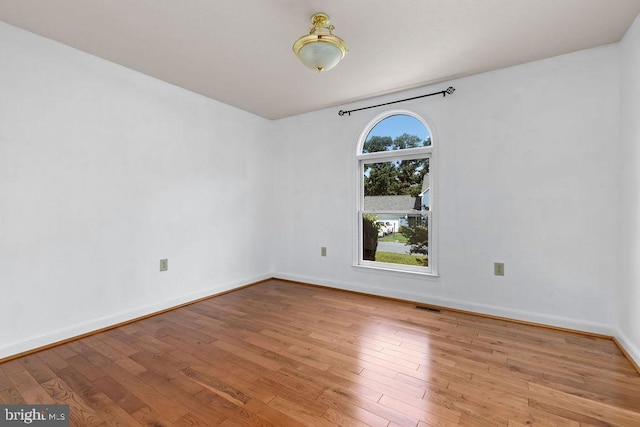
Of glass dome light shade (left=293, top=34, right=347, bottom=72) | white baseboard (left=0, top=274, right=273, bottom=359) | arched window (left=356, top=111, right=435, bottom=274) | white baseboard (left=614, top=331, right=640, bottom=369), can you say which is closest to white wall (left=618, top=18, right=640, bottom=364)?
white baseboard (left=614, top=331, right=640, bottom=369)

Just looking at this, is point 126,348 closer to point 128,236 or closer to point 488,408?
point 128,236

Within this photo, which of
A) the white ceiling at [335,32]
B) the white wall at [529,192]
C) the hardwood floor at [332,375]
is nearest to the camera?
the hardwood floor at [332,375]

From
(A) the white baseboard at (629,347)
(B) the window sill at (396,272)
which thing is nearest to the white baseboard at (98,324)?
(B) the window sill at (396,272)

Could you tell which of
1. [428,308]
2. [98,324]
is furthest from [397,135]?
[98,324]

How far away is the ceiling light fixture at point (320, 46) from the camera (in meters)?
1.85

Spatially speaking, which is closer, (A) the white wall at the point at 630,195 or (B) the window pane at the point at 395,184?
(A) the white wall at the point at 630,195

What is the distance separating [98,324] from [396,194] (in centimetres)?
330

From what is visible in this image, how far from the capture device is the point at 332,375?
1.87m

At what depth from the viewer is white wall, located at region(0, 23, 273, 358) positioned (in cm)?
215

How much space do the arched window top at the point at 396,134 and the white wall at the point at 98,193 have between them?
A: 1879mm

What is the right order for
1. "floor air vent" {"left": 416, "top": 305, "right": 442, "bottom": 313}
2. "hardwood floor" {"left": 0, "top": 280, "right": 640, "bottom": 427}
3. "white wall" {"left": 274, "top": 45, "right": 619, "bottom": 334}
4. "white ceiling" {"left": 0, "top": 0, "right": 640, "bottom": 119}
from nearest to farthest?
"hardwood floor" {"left": 0, "top": 280, "right": 640, "bottom": 427}
"white ceiling" {"left": 0, "top": 0, "right": 640, "bottom": 119}
"white wall" {"left": 274, "top": 45, "right": 619, "bottom": 334}
"floor air vent" {"left": 416, "top": 305, "right": 442, "bottom": 313}

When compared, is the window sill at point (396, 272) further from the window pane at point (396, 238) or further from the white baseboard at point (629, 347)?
the white baseboard at point (629, 347)

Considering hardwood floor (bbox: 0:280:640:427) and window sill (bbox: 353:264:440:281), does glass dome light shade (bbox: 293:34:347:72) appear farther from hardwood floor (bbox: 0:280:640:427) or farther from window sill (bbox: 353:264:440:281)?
window sill (bbox: 353:264:440:281)

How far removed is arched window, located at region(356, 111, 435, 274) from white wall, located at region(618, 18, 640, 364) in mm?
1483
